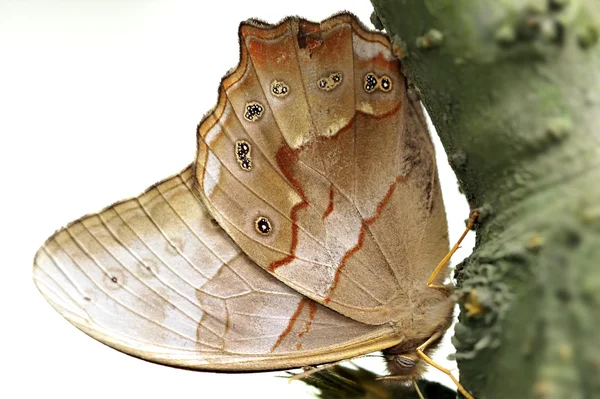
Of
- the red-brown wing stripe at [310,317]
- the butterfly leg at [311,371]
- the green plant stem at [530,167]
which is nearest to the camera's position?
the green plant stem at [530,167]

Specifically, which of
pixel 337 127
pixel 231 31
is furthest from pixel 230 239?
pixel 231 31

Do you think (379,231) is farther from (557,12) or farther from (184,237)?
(557,12)

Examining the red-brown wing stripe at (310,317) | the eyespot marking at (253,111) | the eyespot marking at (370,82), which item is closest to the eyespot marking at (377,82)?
the eyespot marking at (370,82)

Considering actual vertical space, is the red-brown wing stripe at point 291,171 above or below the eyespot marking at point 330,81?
below

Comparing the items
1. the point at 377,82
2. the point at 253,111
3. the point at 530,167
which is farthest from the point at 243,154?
the point at 530,167

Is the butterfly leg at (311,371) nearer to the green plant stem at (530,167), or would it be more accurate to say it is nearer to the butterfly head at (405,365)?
the butterfly head at (405,365)

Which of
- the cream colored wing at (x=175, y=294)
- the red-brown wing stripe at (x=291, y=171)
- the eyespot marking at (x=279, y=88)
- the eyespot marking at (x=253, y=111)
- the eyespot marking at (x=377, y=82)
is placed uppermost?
the eyespot marking at (x=377, y=82)

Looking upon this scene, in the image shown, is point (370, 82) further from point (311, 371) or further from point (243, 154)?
point (311, 371)

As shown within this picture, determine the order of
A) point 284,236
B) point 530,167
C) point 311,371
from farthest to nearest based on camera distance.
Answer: point 284,236
point 311,371
point 530,167
